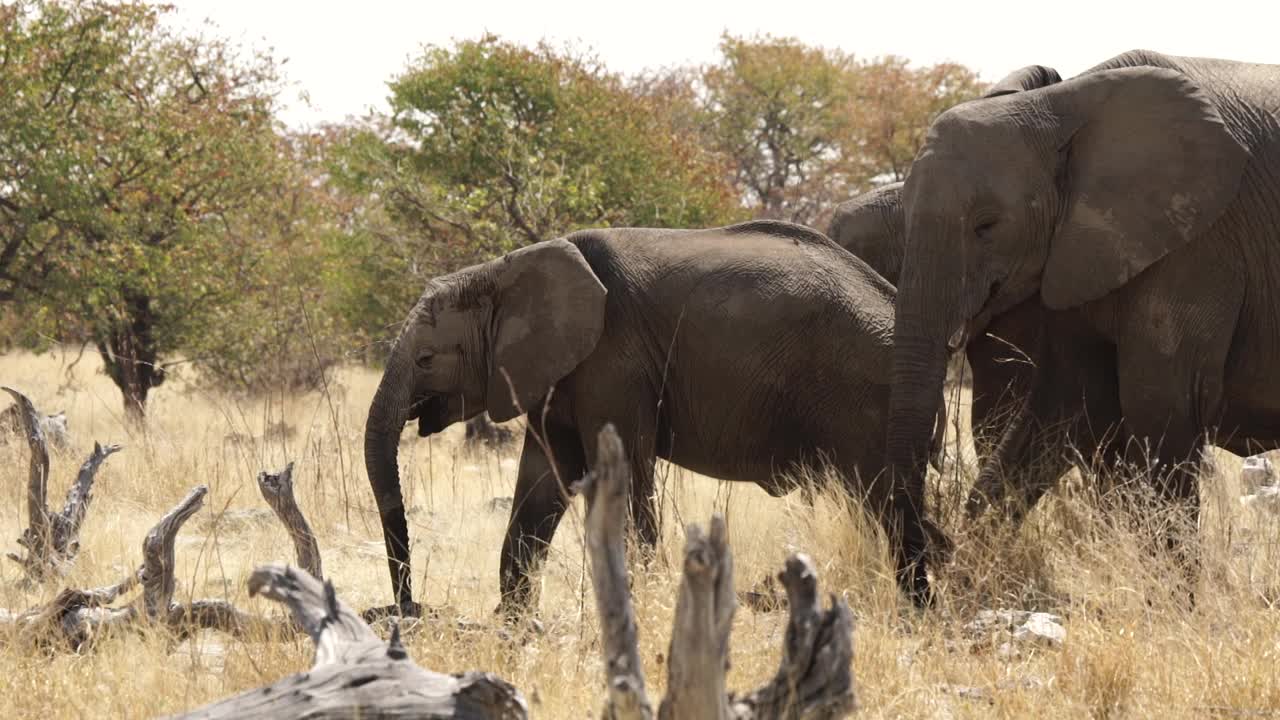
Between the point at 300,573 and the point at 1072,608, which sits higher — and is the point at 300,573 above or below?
above

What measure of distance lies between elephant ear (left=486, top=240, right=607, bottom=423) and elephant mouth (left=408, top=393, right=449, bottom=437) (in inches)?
9.6

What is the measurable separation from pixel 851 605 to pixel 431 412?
7.94 ft

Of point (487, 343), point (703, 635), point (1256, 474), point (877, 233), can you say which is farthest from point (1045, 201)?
point (1256, 474)

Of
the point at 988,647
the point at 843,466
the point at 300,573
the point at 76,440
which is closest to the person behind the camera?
Answer: the point at 300,573

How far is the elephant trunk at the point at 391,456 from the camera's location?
6.39m

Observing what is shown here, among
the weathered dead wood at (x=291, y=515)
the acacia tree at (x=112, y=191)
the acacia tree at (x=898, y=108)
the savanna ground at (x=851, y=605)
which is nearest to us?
the savanna ground at (x=851, y=605)

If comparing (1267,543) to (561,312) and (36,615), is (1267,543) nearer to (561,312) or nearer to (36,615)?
(561,312)

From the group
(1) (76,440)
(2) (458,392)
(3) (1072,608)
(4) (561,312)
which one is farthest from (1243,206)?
(1) (76,440)

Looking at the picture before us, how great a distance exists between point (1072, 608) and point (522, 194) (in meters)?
10.4

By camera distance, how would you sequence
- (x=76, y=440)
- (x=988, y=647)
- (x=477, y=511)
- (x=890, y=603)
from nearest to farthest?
1. (x=988, y=647)
2. (x=890, y=603)
3. (x=477, y=511)
4. (x=76, y=440)

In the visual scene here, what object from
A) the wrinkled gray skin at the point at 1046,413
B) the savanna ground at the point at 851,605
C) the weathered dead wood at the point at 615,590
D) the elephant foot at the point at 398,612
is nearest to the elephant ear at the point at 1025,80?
the wrinkled gray skin at the point at 1046,413

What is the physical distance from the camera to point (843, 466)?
265 inches

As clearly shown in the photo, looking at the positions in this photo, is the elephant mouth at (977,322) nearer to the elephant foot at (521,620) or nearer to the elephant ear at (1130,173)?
the elephant ear at (1130,173)

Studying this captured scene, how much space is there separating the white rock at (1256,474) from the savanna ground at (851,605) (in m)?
0.32
